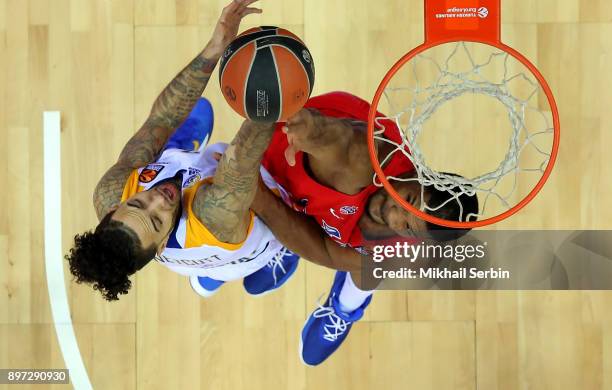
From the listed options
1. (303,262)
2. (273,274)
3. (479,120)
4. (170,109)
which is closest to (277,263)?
(273,274)

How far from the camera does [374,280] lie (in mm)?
2225

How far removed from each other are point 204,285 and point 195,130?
0.52 meters

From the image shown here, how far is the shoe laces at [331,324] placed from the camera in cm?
A: 229

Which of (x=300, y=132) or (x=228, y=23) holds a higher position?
(x=228, y=23)

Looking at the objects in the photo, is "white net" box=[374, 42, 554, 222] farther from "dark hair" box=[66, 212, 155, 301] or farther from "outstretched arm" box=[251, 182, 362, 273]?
"dark hair" box=[66, 212, 155, 301]

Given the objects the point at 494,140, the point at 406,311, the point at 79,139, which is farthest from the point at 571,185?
the point at 79,139

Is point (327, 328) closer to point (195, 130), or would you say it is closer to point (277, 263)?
point (277, 263)

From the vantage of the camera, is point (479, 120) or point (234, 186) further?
point (479, 120)

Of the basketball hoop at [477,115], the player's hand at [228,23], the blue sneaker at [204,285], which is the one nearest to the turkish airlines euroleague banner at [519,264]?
the basketball hoop at [477,115]

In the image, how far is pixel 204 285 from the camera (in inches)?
90.8

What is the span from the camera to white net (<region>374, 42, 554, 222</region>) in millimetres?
2266

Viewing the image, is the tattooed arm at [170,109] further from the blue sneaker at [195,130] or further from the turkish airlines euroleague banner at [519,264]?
the turkish airlines euroleague banner at [519,264]

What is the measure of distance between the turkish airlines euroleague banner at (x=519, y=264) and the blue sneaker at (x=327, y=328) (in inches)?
7.1

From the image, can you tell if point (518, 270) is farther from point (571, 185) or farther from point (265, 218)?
point (265, 218)
